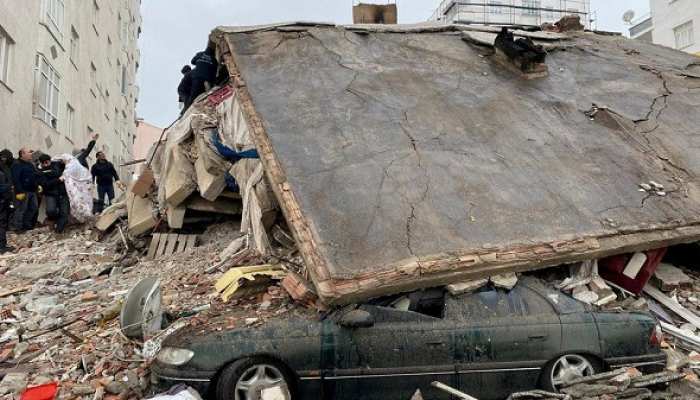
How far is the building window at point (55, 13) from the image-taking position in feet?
43.1

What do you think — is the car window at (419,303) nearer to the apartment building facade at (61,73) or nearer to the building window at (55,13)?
the apartment building facade at (61,73)

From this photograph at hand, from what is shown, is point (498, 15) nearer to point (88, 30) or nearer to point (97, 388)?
point (88, 30)

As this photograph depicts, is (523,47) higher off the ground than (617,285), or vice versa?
(523,47)

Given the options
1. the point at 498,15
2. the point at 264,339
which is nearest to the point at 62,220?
the point at 264,339

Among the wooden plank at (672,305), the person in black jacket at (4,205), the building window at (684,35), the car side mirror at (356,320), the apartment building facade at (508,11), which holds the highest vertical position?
the apartment building facade at (508,11)

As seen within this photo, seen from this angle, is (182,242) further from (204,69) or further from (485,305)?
(485,305)

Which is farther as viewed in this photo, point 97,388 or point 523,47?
point 523,47

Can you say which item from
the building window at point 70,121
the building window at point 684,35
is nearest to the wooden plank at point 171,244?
the building window at point 70,121

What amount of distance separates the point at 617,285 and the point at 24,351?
6299 mm

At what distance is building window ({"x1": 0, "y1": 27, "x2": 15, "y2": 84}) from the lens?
1025 cm

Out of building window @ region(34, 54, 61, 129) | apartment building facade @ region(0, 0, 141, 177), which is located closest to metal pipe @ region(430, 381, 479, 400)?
apartment building facade @ region(0, 0, 141, 177)

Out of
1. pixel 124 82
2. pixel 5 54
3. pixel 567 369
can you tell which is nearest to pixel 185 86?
pixel 5 54

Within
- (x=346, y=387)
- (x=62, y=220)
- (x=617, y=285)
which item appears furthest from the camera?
(x=62, y=220)

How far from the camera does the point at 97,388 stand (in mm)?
3781
